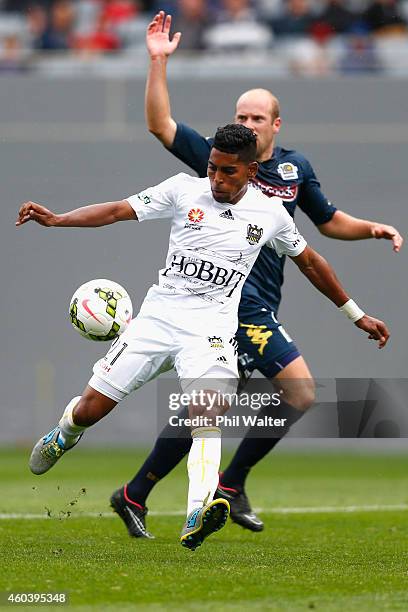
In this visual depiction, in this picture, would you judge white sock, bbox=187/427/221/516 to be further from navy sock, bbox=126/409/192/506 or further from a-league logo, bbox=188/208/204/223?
navy sock, bbox=126/409/192/506

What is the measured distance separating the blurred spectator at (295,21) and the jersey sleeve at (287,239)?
12.1 metres

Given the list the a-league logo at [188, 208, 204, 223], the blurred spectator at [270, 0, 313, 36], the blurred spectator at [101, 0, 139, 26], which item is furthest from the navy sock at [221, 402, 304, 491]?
the blurred spectator at [101, 0, 139, 26]

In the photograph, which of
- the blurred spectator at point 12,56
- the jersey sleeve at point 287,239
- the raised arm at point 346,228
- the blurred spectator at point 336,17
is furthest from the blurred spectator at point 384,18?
the jersey sleeve at point 287,239

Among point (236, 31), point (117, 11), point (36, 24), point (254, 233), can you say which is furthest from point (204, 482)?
point (117, 11)

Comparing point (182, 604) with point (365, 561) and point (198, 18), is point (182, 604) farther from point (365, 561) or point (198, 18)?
point (198, 18)

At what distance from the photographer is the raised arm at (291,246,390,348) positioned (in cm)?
662

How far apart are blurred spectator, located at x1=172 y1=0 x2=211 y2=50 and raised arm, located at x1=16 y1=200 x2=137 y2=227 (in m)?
11.6

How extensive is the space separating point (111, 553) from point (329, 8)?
13.4 metres

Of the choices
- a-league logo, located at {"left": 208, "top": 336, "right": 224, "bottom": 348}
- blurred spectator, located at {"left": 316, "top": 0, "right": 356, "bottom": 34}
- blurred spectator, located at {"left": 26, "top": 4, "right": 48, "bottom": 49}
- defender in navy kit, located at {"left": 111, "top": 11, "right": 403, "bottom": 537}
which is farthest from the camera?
blurred spectator, located at {"left": 26, "top": 4, "right": 48, "bottom": 49}

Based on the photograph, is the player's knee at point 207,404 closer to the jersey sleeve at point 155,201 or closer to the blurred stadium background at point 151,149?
the jersey sleeve at point 155,201

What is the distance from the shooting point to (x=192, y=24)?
1741 cm

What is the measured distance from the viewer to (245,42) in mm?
17609

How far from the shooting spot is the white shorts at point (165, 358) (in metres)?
6.00

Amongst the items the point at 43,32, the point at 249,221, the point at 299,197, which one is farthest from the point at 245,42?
the point at 249,221
